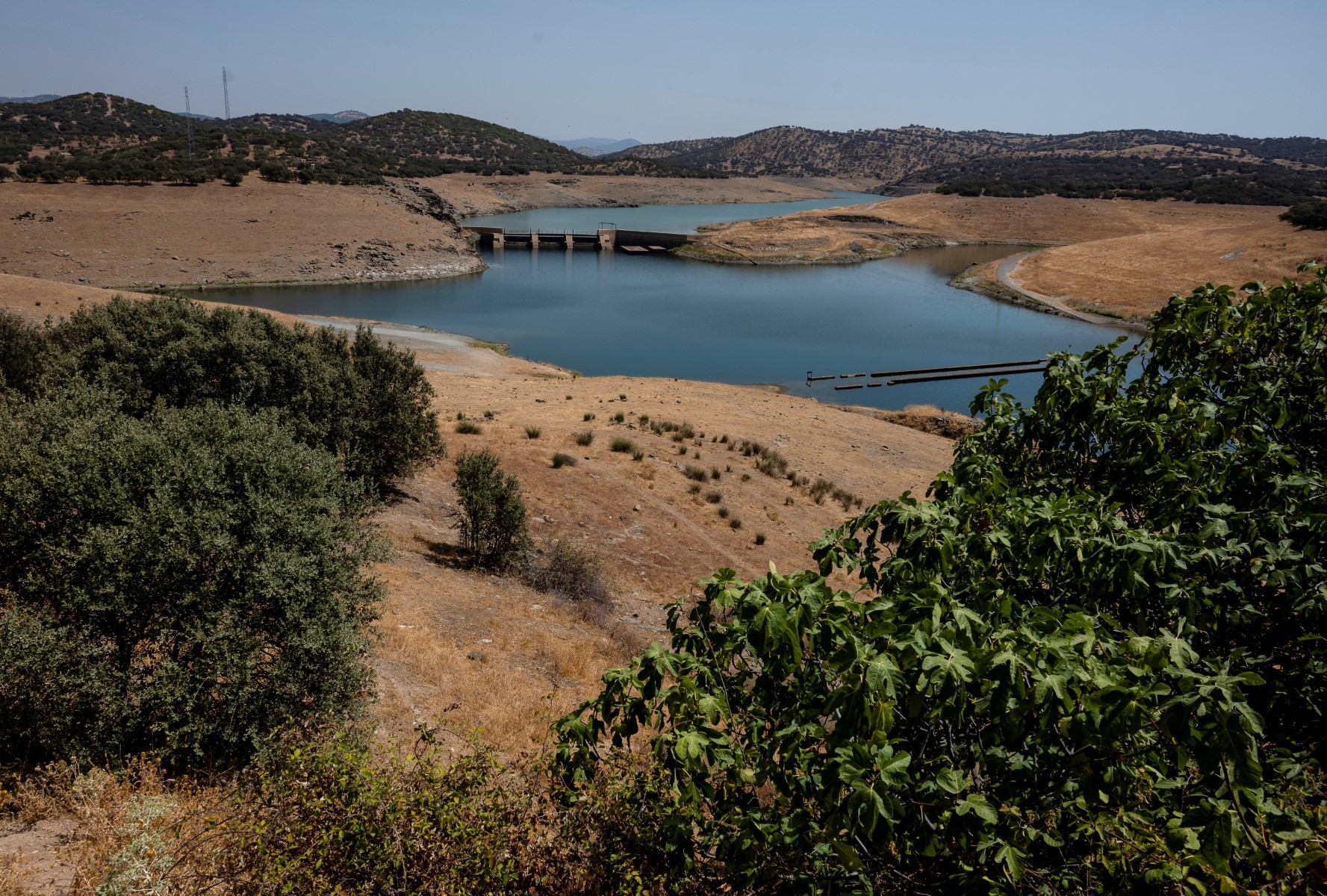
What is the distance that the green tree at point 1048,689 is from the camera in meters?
2.68

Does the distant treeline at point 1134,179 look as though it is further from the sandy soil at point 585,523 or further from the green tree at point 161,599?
the green tree at point 161,599

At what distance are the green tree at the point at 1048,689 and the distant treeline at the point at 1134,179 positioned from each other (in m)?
121

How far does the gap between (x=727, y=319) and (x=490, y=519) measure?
43074mm

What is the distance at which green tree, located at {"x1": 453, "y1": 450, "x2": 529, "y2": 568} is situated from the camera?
1302cm

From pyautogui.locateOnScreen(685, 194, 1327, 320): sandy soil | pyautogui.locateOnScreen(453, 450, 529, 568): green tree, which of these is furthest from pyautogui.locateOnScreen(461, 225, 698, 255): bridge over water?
pyautogui.locateOnScreen(453, 450, 529, 568): green tree

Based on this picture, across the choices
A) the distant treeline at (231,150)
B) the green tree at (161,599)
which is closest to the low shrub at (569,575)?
the green tree at (161,599)

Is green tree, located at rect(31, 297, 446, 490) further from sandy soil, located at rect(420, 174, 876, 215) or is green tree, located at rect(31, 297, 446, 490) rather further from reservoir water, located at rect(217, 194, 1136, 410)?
sandy soil, located at rect(420, 174, 876, 215)

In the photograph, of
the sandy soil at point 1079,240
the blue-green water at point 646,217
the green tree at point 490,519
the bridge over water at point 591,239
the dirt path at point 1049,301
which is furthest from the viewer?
the blue-green water at point 646,217

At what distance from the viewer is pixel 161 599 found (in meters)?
5.80

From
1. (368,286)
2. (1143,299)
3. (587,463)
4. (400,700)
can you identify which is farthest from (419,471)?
(1143,299)

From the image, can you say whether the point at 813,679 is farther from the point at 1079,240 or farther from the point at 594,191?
the point at 594,191

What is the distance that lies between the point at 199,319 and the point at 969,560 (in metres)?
15.3

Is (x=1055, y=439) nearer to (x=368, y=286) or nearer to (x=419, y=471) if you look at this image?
(x=419, y=471)

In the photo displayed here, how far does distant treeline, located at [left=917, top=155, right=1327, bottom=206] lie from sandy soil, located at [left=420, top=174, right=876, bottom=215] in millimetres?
39477
